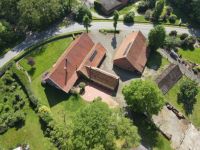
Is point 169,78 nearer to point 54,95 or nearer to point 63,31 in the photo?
point 54,95

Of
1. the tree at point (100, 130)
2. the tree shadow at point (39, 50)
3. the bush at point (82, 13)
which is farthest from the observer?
the bush at point (82, 13)

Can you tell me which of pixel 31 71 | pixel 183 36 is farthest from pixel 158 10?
pixel 31 71

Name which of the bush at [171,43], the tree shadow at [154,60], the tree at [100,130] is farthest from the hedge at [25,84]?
the bush at [171,43]

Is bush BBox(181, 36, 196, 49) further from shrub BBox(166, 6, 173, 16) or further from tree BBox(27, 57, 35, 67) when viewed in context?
tree BBox(27, 57, 35, 67)

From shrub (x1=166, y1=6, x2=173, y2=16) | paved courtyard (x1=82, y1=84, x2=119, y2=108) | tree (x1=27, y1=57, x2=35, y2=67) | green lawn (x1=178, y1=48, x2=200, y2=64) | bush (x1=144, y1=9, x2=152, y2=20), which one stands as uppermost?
shrub (x1=166, y1=6, x2=173, y2=16)

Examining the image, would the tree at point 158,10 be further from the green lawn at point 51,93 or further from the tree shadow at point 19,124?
the tree shadow at point 19,124

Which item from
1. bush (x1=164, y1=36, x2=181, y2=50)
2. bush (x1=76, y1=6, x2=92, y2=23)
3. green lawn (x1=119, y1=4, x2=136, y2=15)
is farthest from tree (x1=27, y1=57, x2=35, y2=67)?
bush (x1=164, y1=36, x2=181, y2=50)
